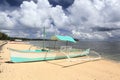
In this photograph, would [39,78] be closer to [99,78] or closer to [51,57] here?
[99,78]

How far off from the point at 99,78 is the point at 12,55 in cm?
858

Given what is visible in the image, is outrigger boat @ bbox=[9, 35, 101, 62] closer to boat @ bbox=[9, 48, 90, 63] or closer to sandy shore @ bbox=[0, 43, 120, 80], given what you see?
boat @ bbox=[9, 48, 90, 63]

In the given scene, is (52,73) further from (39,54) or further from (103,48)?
(103,48)

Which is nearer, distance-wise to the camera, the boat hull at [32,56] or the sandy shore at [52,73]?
the sandy shore at [52,73]

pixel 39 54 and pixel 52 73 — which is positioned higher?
pixel 39 54

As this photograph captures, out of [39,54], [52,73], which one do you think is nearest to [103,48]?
[39,54]

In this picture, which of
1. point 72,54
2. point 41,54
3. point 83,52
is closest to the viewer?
point 41,54

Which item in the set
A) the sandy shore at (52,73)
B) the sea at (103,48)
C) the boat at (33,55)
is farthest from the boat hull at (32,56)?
the sea at (103,48)

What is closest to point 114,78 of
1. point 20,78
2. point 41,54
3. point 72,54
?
point 20,78

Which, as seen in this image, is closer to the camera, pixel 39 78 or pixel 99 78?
pixel 39 78

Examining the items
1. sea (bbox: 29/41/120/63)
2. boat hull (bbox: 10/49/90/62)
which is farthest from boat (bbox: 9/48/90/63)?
sea (bbox: 29/41/120/63)

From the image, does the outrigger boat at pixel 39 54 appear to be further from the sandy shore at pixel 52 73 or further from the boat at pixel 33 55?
the sandy shore at pixel 52 73

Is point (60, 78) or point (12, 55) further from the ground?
point (12, 55)

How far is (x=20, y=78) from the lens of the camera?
9.69m
